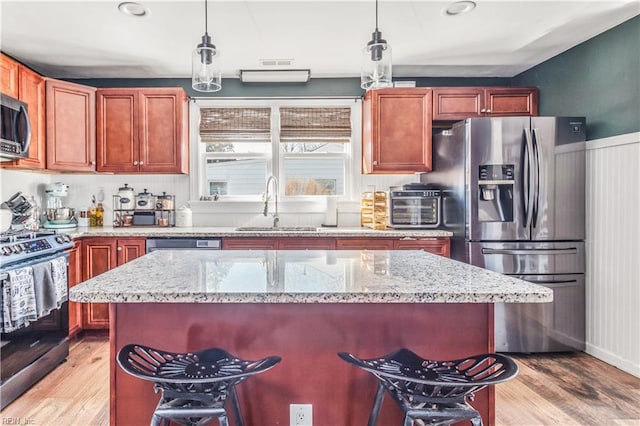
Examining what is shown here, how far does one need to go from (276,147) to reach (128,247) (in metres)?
1.74

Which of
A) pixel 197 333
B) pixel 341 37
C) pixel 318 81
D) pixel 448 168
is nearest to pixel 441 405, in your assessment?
pixel 197 333

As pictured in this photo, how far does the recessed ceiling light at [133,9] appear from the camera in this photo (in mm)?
2568

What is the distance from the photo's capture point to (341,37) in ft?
10.2

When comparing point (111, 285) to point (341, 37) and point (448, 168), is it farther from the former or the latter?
→ point (448, 168)

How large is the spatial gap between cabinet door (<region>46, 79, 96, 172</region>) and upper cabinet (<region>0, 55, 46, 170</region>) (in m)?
0.06

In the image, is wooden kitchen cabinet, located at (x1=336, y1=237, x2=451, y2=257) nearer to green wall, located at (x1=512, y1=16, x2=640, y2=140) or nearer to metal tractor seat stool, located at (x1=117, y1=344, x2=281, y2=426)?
green wall, located at (x1=512, y1=16, x2=640, y2=140)

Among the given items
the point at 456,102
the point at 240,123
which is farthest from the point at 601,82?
the point at 240,123

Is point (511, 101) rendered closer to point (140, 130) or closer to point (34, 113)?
point (140, 130)

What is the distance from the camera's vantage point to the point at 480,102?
12.1 ft

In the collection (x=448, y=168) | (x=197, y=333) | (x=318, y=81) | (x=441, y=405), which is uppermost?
(x=318, y=81)

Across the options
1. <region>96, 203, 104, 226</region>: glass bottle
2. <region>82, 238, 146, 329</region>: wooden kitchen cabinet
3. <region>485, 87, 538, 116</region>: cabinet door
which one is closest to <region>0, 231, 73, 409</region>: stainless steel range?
<region>82, 238, 146, 329</region>: wooden kitchen cabinet

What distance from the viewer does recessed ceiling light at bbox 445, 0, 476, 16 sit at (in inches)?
101

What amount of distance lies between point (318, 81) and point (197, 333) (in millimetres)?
3202

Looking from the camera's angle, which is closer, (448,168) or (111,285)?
(111,285)
